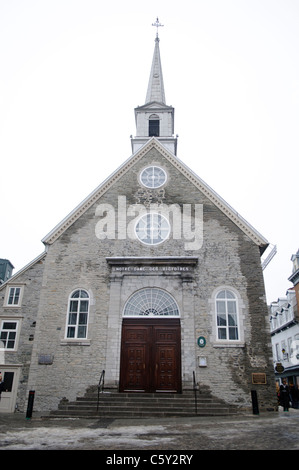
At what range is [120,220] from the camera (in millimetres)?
17969

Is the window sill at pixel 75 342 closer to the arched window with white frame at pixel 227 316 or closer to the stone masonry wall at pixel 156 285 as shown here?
the stone masonry wall at pixel 156 285

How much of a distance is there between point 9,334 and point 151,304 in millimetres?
7870

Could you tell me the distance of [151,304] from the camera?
16.5 metres

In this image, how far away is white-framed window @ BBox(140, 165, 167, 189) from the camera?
18.7 metres

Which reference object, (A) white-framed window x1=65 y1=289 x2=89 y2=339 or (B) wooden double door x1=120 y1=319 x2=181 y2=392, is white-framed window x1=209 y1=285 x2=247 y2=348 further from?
(A) white-framed window x1=65 y1=289 x2=89 y2=339

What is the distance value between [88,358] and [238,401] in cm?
619

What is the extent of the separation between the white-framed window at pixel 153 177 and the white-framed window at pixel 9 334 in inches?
382

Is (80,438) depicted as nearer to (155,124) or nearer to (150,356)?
(150,356)

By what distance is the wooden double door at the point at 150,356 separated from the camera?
15273mm

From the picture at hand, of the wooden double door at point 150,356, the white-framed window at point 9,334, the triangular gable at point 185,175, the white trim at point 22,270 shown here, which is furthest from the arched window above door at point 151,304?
the white-framed window at point 9,334

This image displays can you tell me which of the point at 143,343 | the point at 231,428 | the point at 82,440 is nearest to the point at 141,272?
the point at 143,343

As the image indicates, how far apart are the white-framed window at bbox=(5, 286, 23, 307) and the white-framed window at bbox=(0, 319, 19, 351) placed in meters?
0.87

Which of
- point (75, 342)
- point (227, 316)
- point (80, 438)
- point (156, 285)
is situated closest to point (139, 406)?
point (75, 342)

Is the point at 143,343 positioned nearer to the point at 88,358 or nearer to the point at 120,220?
the point at 88,358
